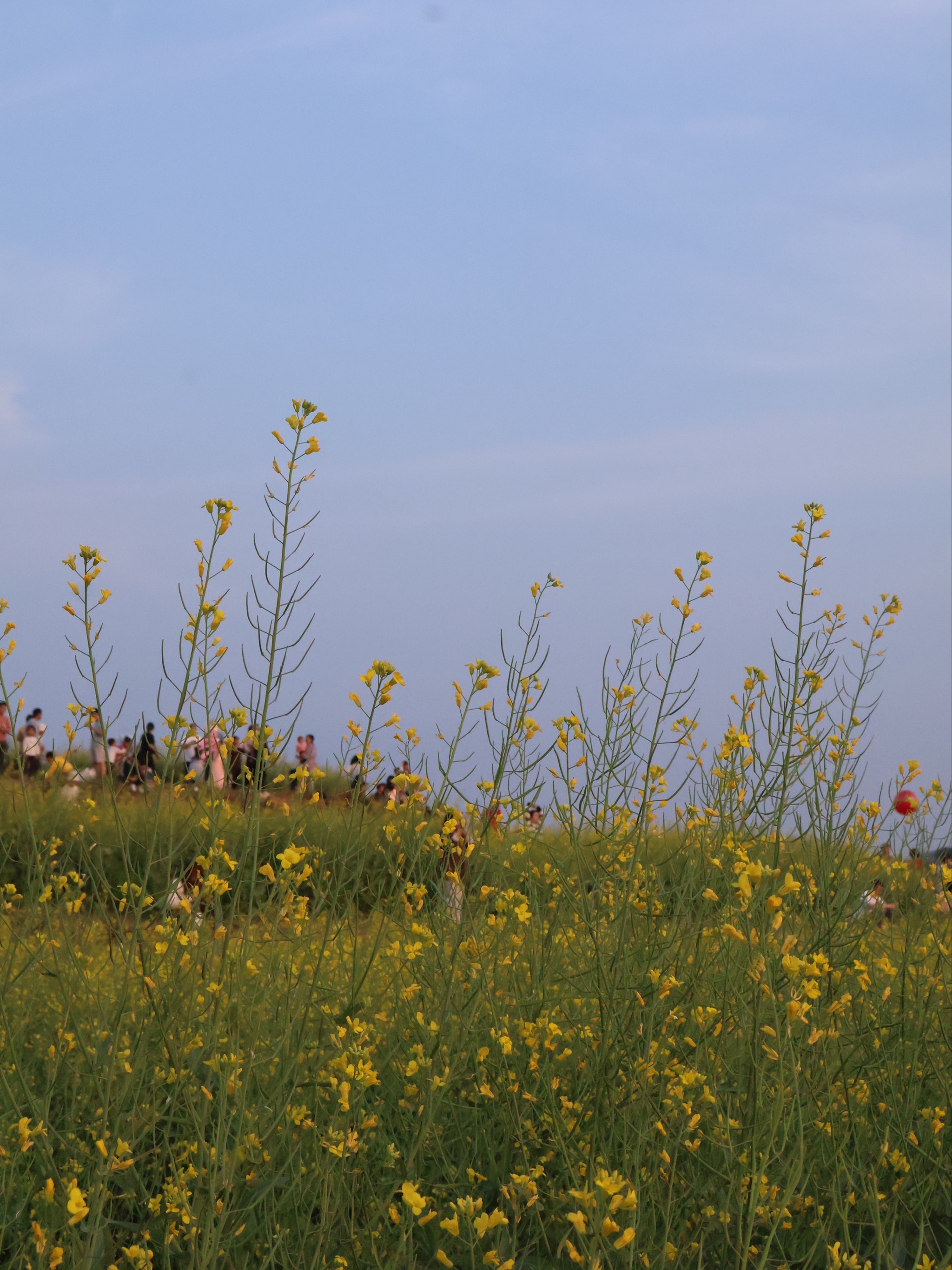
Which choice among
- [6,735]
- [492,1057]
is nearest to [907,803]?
[492,1057]

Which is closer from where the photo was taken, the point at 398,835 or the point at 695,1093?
the point at 695,1093

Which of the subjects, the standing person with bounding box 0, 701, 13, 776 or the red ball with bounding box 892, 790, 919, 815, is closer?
the standing person with bounding box 0, 701, 13, 776

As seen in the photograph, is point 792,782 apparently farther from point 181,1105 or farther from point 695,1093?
point 181,1105

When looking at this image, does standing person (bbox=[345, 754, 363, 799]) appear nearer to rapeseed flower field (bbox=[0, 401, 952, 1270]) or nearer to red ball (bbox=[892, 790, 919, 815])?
rapeseed flower field (bbox=[0, 401, 952, 1270])

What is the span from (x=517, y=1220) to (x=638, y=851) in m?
1.29

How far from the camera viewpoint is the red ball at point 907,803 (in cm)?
465

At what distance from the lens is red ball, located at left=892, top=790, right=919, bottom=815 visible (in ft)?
15.3

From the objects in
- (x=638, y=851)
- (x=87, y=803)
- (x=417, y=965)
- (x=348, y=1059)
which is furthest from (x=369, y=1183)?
(x=87, y=803)

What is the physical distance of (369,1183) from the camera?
2746mm

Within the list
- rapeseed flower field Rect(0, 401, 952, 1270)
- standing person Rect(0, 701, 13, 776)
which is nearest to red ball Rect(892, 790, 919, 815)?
rapeseed flower field Rect(0, 401, 952, 1270)

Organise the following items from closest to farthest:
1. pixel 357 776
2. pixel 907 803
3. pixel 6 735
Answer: pixel 357 776 → pixel 907 803 → pixel 6 735

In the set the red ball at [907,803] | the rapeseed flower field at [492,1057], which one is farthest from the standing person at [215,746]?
the red ball at [907,803]

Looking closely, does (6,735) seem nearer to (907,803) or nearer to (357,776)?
(357,776)

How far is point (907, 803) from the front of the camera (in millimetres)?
4840
